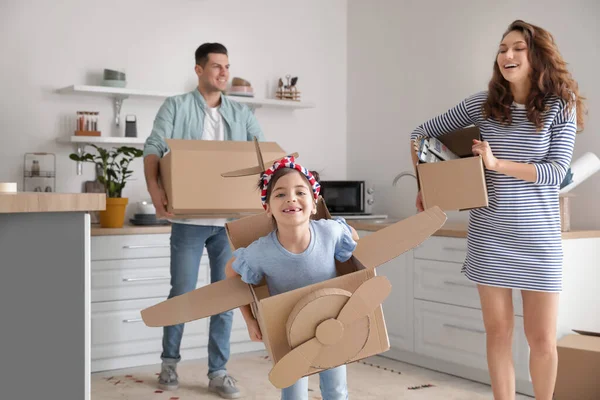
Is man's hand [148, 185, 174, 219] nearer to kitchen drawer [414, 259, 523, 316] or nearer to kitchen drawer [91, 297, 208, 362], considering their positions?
kitchen drawer [91, 297, 208, 362]

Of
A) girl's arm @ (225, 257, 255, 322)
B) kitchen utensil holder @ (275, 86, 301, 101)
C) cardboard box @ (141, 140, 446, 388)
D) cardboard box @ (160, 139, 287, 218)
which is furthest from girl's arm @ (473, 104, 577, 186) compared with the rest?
kitchen utensil holder @ (275, 86, 301, 101)

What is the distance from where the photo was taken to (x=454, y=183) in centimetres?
214

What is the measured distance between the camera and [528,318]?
226 centimetres

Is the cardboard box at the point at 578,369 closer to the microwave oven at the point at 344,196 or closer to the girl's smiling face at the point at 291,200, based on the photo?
the girl's smiling face at the point at 291,200

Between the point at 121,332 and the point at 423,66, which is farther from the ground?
the point at 423,66

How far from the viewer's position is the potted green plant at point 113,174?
12.1ft

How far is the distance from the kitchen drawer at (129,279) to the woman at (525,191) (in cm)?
188

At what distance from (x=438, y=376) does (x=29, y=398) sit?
227 centimetres

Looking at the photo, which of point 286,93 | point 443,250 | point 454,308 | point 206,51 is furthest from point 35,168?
point 454,308

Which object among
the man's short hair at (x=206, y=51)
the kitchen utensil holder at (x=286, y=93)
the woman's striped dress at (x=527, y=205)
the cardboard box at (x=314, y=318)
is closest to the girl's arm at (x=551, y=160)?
the woman's striped dress at (x=527, y=205)

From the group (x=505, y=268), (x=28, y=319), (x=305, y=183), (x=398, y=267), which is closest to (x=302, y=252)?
(x=305, y=183)

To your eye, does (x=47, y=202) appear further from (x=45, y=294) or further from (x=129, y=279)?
(x=129, y=279)

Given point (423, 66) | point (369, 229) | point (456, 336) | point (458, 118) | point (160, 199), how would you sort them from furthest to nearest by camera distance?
point (423, 66) < point (369, 229) < point (456, 336) < point (160, 199) < point (458, 118)

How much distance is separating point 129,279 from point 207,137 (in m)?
Result: 1.07
